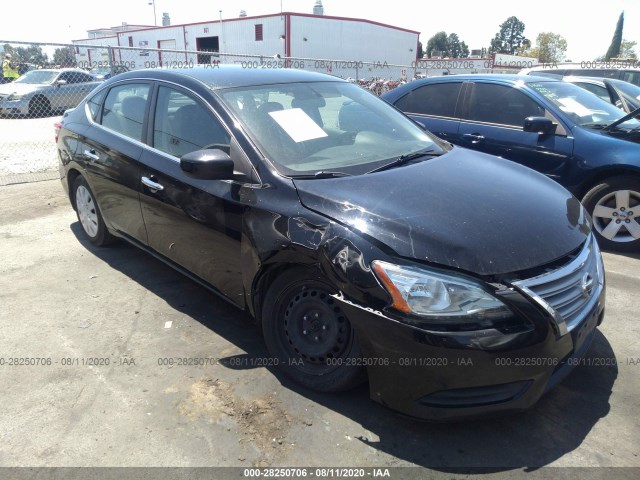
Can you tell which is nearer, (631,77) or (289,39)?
(631,77)

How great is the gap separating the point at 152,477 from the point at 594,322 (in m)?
2.30

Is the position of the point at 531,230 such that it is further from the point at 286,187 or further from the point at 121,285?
the point at 121,285

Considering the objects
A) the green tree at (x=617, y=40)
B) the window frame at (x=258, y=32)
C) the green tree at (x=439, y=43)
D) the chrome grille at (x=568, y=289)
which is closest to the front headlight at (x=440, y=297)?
the chrome grille at (x=568, y=289)

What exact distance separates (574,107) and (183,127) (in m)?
4.30

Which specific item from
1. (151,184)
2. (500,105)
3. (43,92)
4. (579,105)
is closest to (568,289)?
(151,184)

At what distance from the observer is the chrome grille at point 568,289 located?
7.30 ft

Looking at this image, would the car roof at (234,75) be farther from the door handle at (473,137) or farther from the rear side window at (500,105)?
the rear side window at (500,105)

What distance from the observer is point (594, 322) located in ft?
8.39

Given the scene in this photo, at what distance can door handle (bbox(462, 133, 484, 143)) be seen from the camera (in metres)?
5.56

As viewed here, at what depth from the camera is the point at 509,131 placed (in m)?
5.39

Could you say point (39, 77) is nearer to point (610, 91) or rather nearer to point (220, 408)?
point (610, 91)

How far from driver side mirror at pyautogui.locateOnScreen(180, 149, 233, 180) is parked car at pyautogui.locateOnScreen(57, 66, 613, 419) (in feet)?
0.04

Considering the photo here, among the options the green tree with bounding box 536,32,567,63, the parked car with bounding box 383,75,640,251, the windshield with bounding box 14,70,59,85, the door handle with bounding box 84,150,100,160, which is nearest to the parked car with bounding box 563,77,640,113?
the parked car with bounding box 383,75,640,251

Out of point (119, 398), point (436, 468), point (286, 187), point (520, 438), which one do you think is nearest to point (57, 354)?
point (119, 398)
